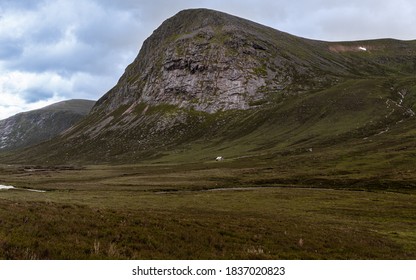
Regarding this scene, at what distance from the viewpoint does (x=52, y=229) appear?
19094 millimetres

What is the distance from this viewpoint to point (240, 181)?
295 ft

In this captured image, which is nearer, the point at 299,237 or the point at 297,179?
the point at 299,237

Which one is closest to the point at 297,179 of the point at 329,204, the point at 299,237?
the point at 329,204

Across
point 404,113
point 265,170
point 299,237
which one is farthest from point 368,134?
point 299,237

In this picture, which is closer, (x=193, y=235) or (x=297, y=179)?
(x=193, y=235)

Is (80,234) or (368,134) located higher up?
(368,134)

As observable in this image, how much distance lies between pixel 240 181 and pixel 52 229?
7356 centimetres
